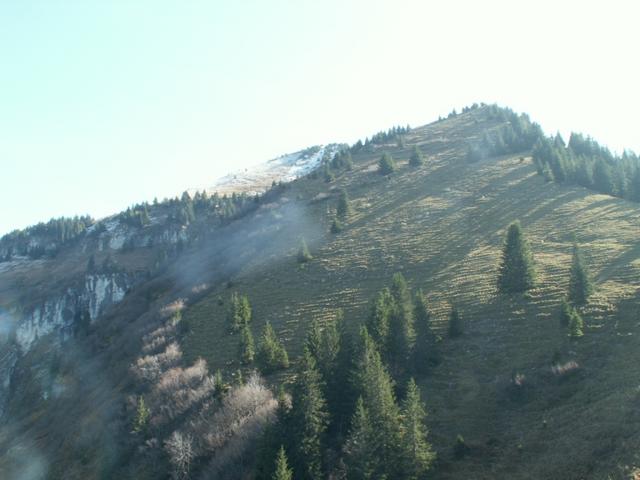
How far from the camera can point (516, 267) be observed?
42156 mm

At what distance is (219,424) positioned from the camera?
1362 inches

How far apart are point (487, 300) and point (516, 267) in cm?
385

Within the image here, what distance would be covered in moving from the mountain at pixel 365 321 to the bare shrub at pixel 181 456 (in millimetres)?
228

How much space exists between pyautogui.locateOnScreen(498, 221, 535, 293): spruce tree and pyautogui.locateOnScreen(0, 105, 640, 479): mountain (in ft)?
3.40

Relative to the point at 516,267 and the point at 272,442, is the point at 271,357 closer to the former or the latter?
the point at 272,442

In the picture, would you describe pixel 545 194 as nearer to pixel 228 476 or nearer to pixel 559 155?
pixel 559 155

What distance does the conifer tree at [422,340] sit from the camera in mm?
36031

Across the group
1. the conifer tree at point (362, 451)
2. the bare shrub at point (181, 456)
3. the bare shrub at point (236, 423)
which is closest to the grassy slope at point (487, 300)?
the conifer tree at point (362, 451)

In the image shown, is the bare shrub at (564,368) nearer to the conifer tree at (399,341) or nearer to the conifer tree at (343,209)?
the conifer tree at (399,341)

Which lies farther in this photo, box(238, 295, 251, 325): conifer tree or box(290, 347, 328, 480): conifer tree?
box(238, 295, 251, 325): conifer tree

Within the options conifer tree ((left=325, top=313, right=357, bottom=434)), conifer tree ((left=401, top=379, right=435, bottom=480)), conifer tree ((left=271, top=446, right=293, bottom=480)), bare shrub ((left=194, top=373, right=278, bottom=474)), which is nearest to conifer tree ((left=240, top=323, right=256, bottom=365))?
bare shrub ((left=194, top=373, right=278, bottom=474))

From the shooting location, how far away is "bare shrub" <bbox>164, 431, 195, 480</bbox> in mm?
32500

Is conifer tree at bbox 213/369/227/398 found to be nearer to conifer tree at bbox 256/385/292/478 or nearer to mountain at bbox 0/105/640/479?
mountain at bbox 0/105/640/479

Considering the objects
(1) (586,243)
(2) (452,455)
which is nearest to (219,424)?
(2) (452,455)
